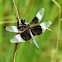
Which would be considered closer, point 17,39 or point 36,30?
point 17,39

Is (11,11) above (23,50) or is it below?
above

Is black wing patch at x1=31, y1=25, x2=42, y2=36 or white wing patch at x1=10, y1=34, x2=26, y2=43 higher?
black wing patch at x1=31, y1=25, x2=42, y2=36

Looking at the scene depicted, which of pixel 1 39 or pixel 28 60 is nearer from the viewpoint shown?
pixel 28 60

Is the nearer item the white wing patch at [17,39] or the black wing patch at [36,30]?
the white wing patch at [17,39]

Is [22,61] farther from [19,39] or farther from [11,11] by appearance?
[11,11]

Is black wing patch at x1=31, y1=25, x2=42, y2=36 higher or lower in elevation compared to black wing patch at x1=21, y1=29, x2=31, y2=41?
higher

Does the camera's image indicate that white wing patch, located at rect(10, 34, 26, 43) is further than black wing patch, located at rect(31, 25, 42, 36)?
No

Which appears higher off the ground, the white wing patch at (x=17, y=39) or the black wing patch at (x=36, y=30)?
the black wing patch at (x=36, y=30)

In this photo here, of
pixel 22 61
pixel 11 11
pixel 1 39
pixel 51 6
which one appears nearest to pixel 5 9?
pixel 11 11

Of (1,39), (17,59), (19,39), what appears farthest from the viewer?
(1,39)

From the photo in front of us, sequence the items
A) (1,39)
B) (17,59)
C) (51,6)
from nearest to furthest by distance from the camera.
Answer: (17,59) → (1,39) → (51,6)

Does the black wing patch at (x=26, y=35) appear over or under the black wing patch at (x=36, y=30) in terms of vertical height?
under
